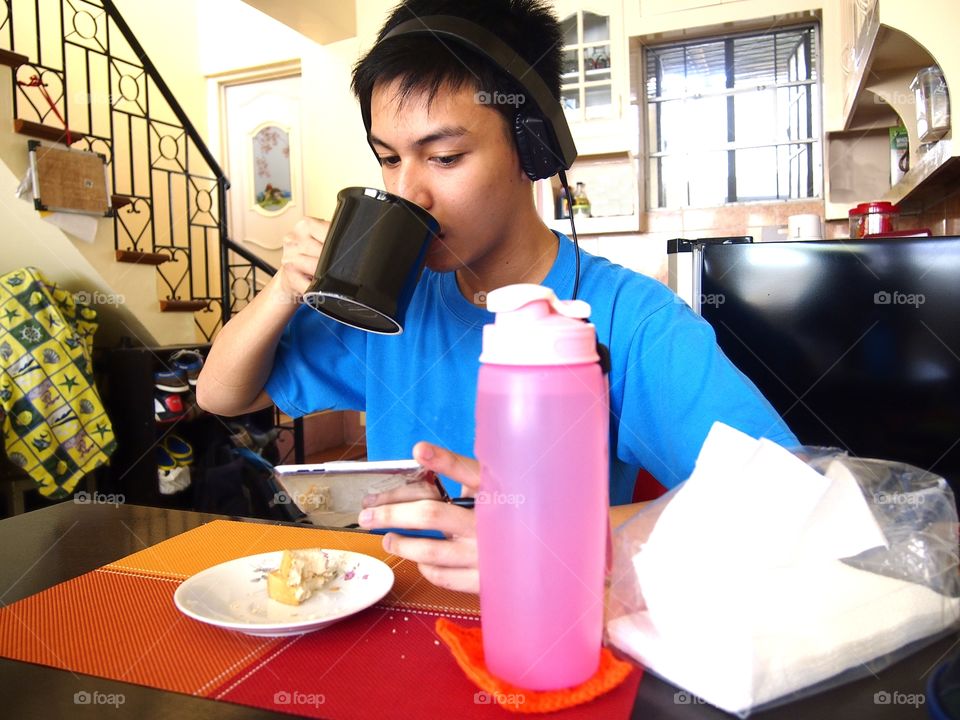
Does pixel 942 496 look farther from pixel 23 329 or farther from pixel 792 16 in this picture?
pixel 792 16

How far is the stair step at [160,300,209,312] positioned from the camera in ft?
11.4

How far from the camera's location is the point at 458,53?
863 millimetres

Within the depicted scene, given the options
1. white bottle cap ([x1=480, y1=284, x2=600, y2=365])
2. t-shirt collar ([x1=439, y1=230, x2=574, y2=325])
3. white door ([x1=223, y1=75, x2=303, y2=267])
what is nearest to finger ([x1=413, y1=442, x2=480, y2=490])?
white bottle cap ([x1=480, y1=284, x2=600, y2=365])

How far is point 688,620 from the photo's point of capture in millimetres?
452

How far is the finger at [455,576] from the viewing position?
1.78 ft

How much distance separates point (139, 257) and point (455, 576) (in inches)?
128

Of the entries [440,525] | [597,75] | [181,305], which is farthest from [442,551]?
[597,75]

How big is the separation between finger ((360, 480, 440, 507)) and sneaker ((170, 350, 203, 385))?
273cm

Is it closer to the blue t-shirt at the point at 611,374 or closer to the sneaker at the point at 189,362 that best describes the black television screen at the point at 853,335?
the blue t-shirt at the point at 611,374

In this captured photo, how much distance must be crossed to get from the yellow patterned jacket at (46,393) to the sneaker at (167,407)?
23 centimetres

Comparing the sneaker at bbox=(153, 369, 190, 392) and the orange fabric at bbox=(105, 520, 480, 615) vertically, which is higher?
the orange fabric at bbox=(105, 520, 480, 615)

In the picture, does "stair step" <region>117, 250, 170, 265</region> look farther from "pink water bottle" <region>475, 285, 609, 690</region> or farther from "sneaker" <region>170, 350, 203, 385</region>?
"pink water bottle" <region>475, 285, 609, 690</region>

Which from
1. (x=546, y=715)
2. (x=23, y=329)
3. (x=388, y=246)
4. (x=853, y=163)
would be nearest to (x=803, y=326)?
(x=388, y=246)

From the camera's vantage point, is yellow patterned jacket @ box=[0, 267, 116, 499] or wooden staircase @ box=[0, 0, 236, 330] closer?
yellow patterned jacket @ box=[0, 267, 116, 499]
